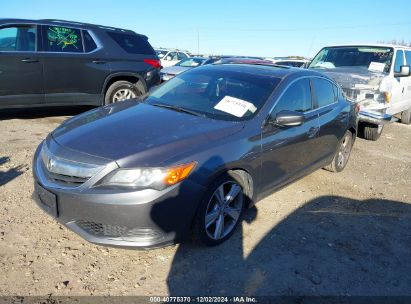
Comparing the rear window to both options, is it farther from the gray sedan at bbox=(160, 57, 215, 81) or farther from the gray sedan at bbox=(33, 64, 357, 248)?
the gray sedan at bbox=(33, 64, 357, 248)

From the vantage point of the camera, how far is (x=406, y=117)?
10242 mm

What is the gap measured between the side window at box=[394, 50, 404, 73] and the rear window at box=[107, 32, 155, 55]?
5383 mm

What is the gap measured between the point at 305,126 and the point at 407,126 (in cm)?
751

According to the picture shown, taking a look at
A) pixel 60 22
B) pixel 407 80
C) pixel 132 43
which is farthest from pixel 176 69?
pixel 407 80

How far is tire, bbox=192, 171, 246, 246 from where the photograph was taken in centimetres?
313

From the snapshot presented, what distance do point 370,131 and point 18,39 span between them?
7103 millimetres

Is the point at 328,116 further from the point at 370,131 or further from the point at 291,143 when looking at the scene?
the point at 370,131

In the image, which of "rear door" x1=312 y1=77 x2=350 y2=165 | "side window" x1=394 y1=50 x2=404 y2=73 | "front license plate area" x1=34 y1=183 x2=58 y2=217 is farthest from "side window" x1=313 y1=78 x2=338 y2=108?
"side window" x1=394 y1=50 x2=404 y2=73

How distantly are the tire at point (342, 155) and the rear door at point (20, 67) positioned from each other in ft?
17.2

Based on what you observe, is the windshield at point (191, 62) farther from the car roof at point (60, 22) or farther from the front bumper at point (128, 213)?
the front bumper at point (128, 213)

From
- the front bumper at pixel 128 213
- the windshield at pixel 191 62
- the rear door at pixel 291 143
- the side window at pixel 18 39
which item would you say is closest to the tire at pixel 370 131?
the rear door at pixel 291 143

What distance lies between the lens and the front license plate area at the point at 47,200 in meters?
2.97

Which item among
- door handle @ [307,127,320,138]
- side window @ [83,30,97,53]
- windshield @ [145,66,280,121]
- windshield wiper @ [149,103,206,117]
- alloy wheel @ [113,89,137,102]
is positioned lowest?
door handle @ [307,127,320,138]

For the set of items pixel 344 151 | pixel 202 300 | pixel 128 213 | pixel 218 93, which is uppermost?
pixel 218 93
